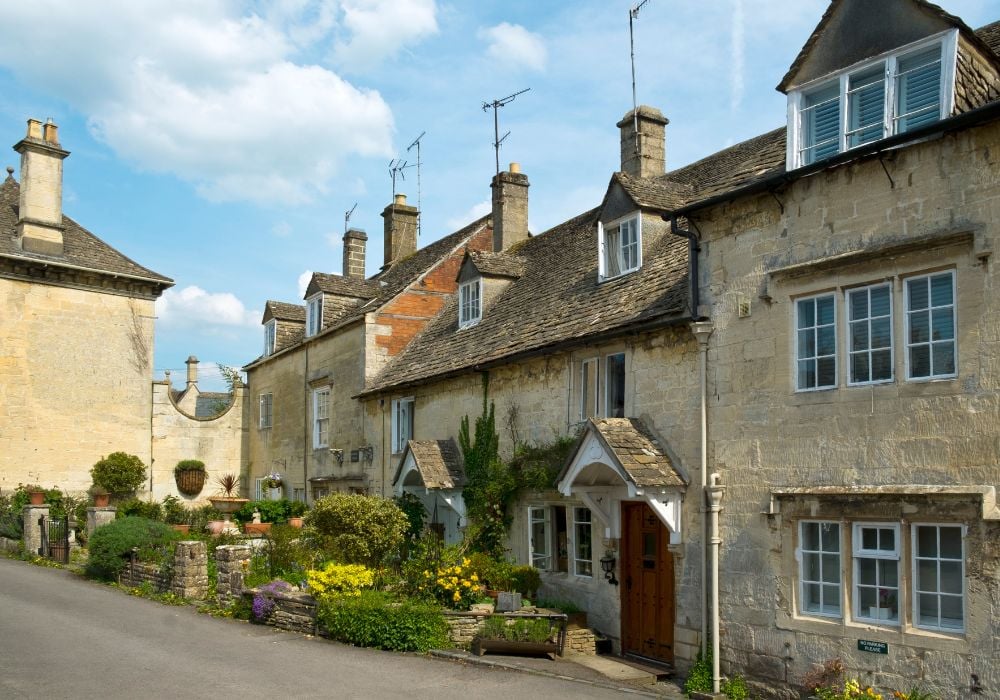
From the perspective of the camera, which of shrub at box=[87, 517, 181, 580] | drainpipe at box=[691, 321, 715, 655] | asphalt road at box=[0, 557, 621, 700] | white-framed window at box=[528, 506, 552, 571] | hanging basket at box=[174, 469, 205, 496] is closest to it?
asphalt road at box=[0, 557, 621, 700]

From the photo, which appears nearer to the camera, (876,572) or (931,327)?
(931,327)

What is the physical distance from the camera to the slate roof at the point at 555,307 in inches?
637

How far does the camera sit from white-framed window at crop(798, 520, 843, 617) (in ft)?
39.0

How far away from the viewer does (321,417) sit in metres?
29.5

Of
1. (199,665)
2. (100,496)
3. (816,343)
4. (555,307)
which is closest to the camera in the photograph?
(816,343)

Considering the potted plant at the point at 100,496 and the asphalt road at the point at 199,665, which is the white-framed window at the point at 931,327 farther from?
the potted plant at the point at 100,496

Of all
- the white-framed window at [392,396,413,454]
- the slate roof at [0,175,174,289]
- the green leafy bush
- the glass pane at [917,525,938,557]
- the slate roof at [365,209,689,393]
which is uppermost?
the slate roof at [0,175,174,289]

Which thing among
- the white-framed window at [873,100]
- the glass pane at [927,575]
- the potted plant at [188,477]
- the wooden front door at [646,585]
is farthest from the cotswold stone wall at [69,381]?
the glass pane at [927,575]

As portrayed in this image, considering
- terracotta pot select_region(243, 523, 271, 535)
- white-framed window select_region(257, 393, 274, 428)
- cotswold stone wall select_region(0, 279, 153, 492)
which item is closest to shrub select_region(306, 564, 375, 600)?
terracotta pot select_region(243, 523, 271, 535)

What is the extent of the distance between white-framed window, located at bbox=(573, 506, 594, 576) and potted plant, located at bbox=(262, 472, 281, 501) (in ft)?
54.8

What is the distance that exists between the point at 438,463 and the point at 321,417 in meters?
9.63

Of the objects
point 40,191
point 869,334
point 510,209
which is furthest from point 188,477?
point 869,334

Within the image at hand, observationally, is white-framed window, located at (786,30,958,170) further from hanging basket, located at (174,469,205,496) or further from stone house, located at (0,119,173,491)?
hanging basket, located at (174,469,205,496)

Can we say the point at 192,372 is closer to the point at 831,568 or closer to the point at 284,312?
the point at 284,312
